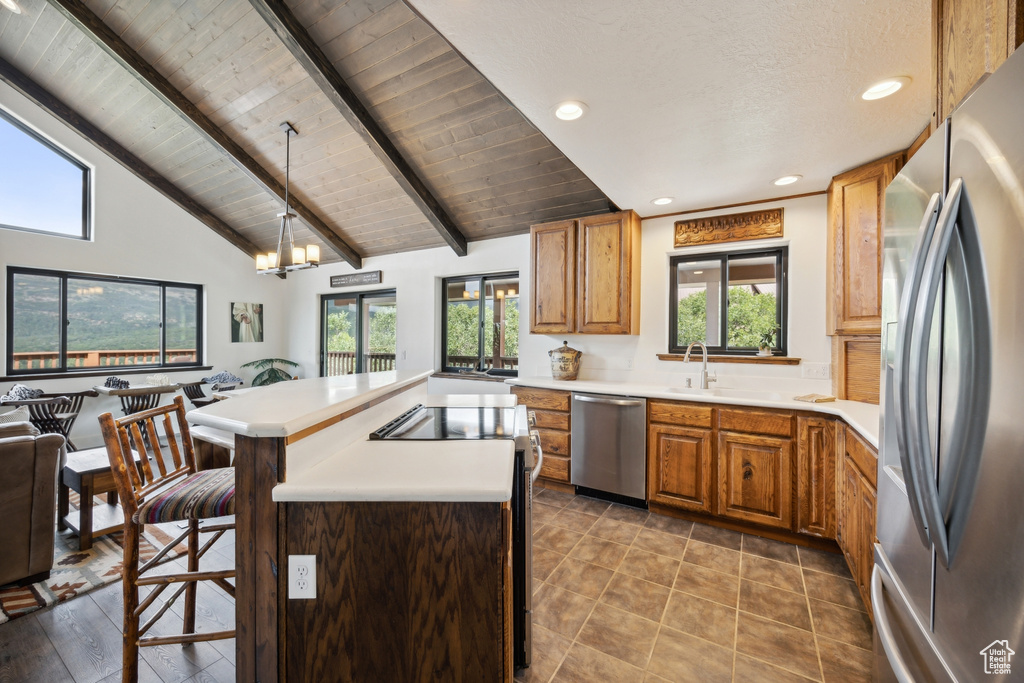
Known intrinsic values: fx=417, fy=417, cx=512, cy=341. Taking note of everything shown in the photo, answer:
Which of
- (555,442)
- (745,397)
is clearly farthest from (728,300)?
(555,442)

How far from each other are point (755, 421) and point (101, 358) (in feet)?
22.3

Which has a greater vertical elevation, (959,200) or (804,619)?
(959,200)

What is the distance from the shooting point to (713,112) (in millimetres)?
1996

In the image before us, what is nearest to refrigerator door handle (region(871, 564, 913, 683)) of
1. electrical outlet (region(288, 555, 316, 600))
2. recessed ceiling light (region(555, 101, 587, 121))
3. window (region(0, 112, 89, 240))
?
electrical outlet (region(288, 555, 316, 600))

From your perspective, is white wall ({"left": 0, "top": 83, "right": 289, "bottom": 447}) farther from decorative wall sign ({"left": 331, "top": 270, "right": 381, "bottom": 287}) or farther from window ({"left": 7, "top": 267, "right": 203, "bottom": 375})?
decorative wall sign ({"left": 331, "top": 270, "right": 381, "bottom": 287})

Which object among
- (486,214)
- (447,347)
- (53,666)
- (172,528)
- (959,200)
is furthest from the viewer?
(447,347)

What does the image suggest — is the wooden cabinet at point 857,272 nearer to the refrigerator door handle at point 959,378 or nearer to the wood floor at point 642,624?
the wood floor at point 642,624

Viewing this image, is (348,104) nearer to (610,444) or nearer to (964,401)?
(610,444)

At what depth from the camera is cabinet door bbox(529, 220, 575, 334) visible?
12.0 ft

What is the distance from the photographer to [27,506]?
207 cm

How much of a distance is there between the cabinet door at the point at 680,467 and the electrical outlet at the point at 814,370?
3.06ft

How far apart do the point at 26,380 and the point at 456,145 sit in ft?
16.8

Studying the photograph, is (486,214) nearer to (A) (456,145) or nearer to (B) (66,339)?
(A) (456,145)

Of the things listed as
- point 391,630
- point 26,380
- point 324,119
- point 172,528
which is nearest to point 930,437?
point 391,630
